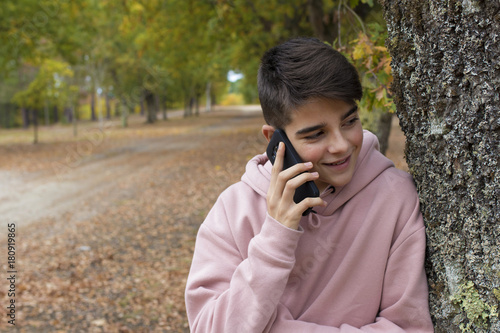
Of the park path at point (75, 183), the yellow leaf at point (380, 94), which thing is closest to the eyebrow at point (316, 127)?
the yellow leaf at point (380, 94)

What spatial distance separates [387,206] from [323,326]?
49 cm

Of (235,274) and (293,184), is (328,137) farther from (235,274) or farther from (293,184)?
(235,274)

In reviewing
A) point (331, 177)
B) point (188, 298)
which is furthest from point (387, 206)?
point (188, 298)

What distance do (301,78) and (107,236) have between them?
683 cm

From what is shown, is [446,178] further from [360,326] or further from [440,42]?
[360,326]

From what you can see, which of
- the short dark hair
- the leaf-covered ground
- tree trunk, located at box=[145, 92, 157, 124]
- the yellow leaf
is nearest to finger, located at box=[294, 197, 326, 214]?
the short dark hair

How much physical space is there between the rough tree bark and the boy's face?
204 millimetres

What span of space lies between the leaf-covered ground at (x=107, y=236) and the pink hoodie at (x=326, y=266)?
3403mm

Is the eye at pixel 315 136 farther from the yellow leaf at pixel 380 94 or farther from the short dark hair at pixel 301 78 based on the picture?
the yellow leaf at pixel 380 94

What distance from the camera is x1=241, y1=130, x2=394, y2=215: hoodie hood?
1687 millimetres

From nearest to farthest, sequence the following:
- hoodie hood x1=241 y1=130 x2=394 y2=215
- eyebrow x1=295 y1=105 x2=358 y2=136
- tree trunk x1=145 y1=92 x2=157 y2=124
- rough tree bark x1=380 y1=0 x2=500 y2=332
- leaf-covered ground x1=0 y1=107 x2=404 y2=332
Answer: rough tree bark x1=380 y1=0 x2=500 y2=332 → eyebrow x1=295 y1=105 x2=358 y2=136 → hoodie hood x1=241 y1=130 x2=394 y2=215 → leaf-covered ground x1=0 y1=107 x2=404 y2=332 → tree trunk x1=145 y1=92 x2=157 y2=124

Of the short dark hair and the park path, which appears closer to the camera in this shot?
the short dark hair

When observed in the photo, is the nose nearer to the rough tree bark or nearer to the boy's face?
the boy's face

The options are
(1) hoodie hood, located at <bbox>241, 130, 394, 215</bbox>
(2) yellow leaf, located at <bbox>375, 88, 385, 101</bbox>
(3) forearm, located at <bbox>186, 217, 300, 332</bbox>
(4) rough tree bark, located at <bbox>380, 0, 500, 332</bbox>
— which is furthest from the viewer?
(2) yellow leaf, located at <bbox>375, 88, 385, 101</bbox>
